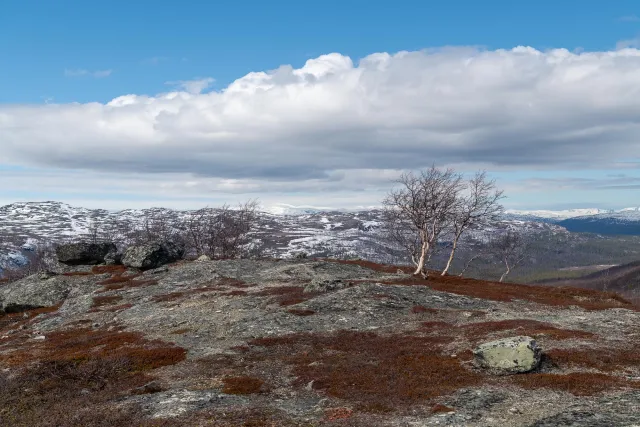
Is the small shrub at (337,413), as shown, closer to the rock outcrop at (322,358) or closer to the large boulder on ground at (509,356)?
the rock outcrop at (322,358)

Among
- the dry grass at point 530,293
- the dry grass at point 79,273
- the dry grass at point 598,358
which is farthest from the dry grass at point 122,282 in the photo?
the dry grass at point 598,358

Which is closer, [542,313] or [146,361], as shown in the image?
[146,361]

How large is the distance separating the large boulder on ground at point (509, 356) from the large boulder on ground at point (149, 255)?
6389 cm

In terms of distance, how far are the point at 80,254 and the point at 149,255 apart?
20.1 meters

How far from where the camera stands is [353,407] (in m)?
21.3

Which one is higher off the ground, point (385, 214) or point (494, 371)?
point (385, 214)

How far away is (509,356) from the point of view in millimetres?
25906

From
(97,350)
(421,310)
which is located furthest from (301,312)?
(97,350)

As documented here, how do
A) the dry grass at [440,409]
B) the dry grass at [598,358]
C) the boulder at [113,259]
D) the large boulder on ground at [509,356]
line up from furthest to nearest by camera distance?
the boulder at [113,259], the dry grass at [598,358], the large boulder on ground at [509,356], the dry grass at [440,409]

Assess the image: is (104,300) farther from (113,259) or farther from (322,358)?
(322,358)

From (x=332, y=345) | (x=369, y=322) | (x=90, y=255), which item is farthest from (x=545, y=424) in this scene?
(x=90, y=255)

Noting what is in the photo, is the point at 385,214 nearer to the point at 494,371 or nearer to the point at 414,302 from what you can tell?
the point at 414,302

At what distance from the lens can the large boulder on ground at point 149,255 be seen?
78119 millimetres

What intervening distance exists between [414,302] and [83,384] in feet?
105
